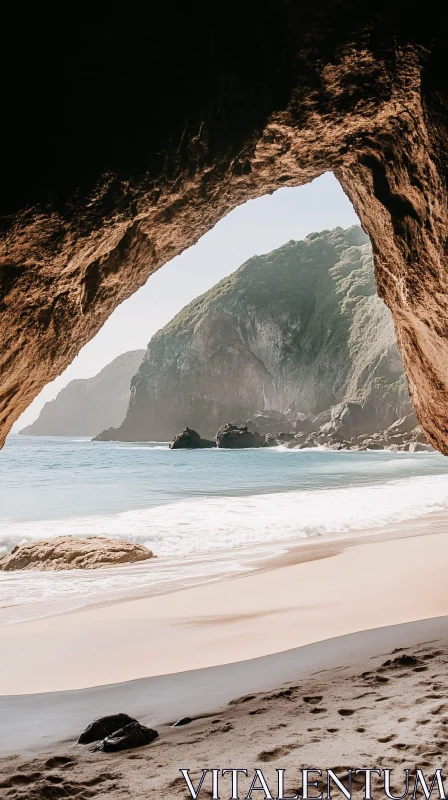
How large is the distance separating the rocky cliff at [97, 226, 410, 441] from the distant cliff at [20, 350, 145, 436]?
70078 mm

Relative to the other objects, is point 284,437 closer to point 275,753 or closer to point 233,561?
point 233,561

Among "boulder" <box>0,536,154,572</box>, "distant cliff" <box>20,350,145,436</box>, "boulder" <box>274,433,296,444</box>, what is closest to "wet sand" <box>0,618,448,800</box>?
"boulder" <box>0,536,154,572</box>

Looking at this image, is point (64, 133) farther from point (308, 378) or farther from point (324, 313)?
point (324, 313)

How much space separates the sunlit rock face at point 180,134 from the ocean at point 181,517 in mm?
2718

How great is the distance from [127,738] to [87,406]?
171466 millimetres

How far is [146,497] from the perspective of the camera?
16.2 meters

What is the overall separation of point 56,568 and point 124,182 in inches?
214

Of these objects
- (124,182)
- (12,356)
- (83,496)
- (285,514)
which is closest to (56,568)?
(12,356)

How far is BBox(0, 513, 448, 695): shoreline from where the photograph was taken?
3.74 m

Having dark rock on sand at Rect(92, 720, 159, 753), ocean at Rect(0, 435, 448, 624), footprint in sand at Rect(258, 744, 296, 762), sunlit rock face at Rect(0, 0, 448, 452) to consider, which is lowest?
ocean at Rect(0, 435, 448, 624)

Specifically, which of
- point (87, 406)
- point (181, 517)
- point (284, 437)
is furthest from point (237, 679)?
point (87, 406)

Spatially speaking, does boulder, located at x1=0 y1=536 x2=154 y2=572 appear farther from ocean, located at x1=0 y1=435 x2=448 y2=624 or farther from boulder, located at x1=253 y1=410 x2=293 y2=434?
boulder, located at x1=253 y1=410 x2=293 y2=434

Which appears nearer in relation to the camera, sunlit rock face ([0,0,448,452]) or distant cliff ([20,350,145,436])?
sunlit rock face ([0,0,448,452])

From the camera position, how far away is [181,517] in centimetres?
1193
